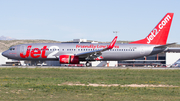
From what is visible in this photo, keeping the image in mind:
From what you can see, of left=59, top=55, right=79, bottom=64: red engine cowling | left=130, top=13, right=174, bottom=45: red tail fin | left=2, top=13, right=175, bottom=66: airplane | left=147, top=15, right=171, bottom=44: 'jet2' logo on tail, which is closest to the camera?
left=59, top=55, right=79, bottom=64: red engine cowling

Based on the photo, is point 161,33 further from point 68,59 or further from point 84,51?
point 68,59

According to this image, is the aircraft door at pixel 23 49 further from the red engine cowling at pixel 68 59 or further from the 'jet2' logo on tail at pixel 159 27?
the 'jet2' logo on tail at pixel 159 27

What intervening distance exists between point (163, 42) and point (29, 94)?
3641cm

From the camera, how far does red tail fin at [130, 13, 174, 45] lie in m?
48.3

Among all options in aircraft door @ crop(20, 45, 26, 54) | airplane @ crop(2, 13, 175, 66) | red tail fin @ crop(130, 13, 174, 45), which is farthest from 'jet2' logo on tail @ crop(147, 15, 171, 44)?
Result: aircraft door @ crop(20, 45, 26, 54)

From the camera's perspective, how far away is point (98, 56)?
46.1 m

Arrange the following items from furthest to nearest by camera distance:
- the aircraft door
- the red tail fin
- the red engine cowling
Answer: the red tail fin
the aircraft door
the red engine cowling

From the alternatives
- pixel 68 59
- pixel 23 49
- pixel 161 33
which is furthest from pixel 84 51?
pixel 161 33

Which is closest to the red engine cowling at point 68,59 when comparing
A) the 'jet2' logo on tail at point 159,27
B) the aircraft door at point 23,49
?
the aircraft door at point 23,49

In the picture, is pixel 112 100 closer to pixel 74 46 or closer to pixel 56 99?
pixel 56 99

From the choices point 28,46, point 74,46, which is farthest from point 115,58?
point 28,46

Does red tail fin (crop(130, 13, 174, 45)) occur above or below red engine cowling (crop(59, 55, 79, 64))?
above

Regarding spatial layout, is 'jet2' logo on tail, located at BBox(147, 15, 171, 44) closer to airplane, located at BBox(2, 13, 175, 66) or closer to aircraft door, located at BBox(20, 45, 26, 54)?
airplane, located at BBox(2, 13, 175, 66)

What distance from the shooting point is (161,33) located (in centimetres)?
4831
